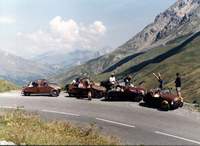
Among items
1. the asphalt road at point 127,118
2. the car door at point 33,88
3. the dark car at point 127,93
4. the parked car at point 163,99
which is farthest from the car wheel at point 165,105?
the car door at point 33,88

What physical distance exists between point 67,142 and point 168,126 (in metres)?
9.86

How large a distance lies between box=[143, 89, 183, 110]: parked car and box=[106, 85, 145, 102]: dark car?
1840 millimetres

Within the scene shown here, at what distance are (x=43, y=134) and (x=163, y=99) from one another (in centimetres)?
1500

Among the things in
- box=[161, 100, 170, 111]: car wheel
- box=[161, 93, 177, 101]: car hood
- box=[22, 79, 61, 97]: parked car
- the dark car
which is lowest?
box=[161, 100, 170, 111]: car wheel

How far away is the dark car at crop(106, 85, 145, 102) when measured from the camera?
36.3 m

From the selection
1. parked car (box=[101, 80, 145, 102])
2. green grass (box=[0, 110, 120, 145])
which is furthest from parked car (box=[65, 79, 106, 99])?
green grass (box=[0, 110, 120, 145])

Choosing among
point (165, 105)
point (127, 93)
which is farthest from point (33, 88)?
point (165, 105)

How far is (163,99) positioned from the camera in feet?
105

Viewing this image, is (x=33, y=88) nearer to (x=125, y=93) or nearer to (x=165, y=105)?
(x=125, y=93)

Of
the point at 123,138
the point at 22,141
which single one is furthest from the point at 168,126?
the point at 22,141

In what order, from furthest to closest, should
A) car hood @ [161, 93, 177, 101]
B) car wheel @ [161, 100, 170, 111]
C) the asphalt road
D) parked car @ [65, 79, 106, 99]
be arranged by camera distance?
parked car @ [65, 79, 106, 99] → car hood @ [161, 93, 177, 101] → car wheel @ [161, 100, 170, 111] → the asphalt road

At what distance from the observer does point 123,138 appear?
22.0 m

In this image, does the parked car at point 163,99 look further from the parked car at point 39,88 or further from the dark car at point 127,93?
the parked car at point 39,88

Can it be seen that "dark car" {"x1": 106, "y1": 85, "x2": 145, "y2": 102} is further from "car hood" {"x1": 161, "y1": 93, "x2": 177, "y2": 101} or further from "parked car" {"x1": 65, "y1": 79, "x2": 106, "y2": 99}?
"car hood" {"x1": 161, "y1": 93, "x2": 177, "y2": 101}
